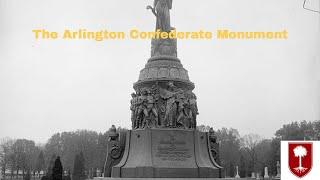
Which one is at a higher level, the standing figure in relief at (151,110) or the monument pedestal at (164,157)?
the standing figure in relief at (151,110)

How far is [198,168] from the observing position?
1575 centimetres

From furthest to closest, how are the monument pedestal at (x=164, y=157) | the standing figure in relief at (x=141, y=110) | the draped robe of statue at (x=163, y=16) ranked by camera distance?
the draped robe of statue at (x=163, y=16) < the standing figure in relief at (x=141, y=110) < the monument pedestal at (x=164, y=157)

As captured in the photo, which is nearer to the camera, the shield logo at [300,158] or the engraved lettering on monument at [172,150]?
the shield logo at [300,158]

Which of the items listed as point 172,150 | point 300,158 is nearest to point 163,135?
point 172,150

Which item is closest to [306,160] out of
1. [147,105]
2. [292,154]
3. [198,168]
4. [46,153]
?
[292,154]

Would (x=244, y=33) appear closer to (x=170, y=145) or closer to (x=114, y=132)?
Answer: (x=170, y=145)

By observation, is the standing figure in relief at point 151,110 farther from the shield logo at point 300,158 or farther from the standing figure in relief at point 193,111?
the shield logo at point 300,158

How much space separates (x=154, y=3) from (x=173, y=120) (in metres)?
5.92

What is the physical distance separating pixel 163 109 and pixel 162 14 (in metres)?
4.64

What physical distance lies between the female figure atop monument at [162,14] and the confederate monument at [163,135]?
0.85 m

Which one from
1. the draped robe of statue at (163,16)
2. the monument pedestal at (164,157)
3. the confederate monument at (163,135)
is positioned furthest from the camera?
the draped robe of statue at (163,16)

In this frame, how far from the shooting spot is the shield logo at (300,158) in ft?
26.8

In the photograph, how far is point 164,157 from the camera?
52.0 feet

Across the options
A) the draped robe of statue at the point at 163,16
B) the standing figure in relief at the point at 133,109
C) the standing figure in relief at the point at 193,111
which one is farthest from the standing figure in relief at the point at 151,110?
the draped robe of statue at the point at 163,16
